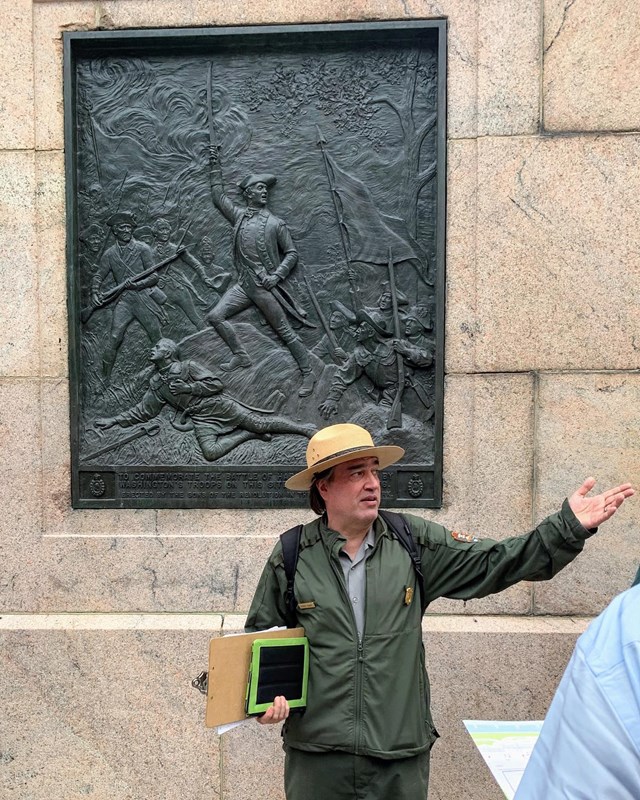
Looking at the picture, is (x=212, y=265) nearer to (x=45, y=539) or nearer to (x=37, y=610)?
(x=45, y=539)

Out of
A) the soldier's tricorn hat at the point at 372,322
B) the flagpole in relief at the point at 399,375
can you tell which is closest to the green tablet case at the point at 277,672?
the flagpole in relief at the point at 399,375

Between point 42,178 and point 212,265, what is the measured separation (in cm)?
128

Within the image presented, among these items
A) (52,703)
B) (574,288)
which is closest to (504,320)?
(574,288)

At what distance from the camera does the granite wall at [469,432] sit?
501 cm

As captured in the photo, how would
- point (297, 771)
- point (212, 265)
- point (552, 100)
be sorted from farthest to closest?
point (212, 265) → point (552, 100) → point (297, 771)

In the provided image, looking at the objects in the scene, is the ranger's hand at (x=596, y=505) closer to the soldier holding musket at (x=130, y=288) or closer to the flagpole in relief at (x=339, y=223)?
the flagpole in relief at (x=339, y=223)

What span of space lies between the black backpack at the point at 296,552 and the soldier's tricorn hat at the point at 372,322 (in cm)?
205

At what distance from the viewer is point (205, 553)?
17.3ft

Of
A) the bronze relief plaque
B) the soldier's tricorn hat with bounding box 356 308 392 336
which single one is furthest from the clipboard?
the soldier's tricorn hat with bounding box 356 308 392 336

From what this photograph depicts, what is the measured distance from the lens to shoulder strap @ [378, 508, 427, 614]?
339 centimetres

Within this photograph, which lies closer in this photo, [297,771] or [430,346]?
[297,771]

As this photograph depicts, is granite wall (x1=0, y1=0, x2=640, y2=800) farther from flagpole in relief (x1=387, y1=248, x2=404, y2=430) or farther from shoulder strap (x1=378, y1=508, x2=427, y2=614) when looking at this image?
shoulder strap (x1=378, y1=508, x2=427, y2=614)

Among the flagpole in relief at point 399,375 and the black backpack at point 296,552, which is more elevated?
the flagpole in relief at point 399,375

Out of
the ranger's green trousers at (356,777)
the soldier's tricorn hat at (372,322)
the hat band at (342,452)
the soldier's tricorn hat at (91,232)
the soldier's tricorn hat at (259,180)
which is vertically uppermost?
the soldier's tricorn hat at (259,180)
